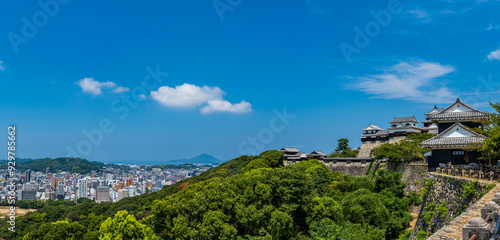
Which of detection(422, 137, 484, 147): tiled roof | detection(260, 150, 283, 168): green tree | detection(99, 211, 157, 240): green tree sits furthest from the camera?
detection(260, 150, 283, 168): green tree

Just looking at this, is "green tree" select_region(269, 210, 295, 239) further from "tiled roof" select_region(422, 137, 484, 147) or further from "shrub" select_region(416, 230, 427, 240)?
"tiled roof" select_region(422, 137, 484, 147)

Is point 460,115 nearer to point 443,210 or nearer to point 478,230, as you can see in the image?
point 443,210

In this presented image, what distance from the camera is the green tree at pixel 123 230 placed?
14711 millimetres

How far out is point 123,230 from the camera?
14789 millimetres

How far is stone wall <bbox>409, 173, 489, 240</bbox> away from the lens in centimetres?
937

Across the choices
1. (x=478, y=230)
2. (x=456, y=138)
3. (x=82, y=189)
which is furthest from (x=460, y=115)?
(x=82, y=189)

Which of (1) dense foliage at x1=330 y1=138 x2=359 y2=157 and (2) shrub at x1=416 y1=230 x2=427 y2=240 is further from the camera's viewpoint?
(1) dense foliage at x1=330 y1=138 x2=359 y2=157

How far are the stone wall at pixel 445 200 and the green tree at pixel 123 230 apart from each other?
37.5 ft

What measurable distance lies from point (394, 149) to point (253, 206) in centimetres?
1317

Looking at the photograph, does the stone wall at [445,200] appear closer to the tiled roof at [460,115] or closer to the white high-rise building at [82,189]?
the tiled roof at [460,115]

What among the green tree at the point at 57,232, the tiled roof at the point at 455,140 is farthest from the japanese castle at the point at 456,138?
the green tree at the point at 57,232

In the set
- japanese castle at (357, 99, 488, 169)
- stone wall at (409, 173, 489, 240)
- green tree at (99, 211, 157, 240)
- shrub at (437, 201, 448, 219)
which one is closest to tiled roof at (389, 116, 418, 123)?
japanese castle at (357, 99, 488, 169)

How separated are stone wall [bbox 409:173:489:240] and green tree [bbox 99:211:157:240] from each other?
37.5 ft

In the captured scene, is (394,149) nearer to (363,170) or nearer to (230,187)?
(363,170)
